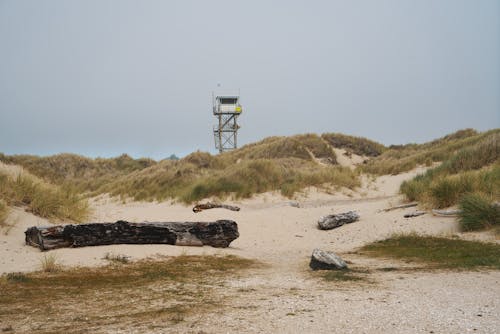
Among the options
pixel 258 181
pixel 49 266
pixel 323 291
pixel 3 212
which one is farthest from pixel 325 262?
pixel 258 181

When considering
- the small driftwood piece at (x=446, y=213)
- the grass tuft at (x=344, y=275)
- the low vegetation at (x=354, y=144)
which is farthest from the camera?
the low vegetation at (x=354, y=144)

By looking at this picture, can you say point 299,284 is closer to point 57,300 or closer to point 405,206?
point 57,300

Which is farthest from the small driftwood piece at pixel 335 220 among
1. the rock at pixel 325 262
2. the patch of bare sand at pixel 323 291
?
the rock at pixel 325 262

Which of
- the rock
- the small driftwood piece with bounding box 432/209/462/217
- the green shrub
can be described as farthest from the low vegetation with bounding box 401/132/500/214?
the rock

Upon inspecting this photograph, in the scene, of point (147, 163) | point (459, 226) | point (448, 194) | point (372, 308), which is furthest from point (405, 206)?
point (147, 163)

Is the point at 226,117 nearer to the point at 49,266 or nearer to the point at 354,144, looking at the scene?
the point at 354,144

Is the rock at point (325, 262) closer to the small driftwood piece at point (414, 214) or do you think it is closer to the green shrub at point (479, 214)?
the green shrub at point (479, 214)

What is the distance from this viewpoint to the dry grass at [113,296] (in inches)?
147

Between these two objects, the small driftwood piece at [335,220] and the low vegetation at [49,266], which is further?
the small driftwood piece at [335,220]

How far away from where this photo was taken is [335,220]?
1159 centimetres

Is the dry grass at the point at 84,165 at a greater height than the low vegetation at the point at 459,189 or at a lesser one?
greater

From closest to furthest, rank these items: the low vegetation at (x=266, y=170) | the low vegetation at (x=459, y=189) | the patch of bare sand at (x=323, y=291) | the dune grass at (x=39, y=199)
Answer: the patch of bare sand at (x=323, y=291) → the dune grass at (x=39, y=199) → the low vegetation at (x=459, y=189) → the low vegetation at (x=266, y=170)

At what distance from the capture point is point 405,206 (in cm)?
1188

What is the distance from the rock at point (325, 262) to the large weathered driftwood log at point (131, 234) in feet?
8.07
